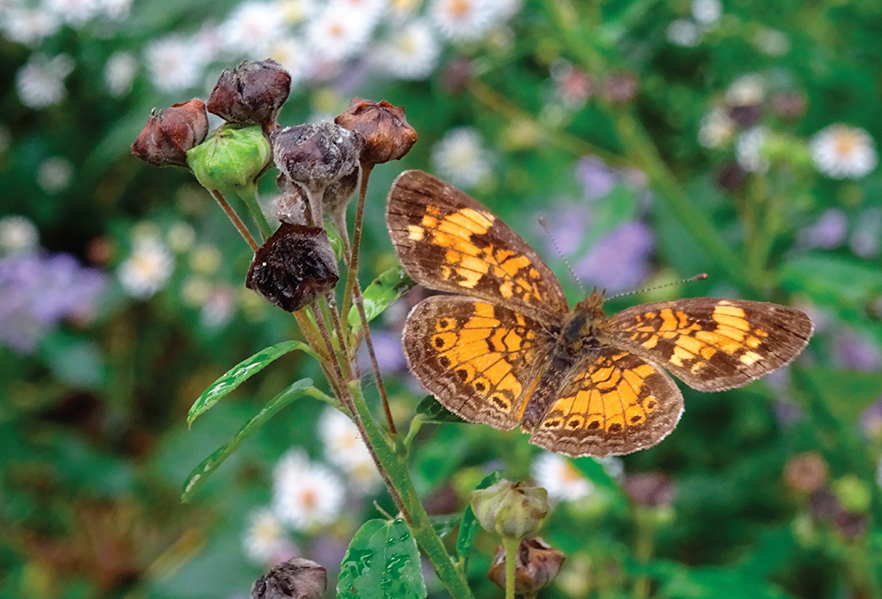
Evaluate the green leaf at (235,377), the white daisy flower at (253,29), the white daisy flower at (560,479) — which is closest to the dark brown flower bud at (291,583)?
the green leaf at (235,377)

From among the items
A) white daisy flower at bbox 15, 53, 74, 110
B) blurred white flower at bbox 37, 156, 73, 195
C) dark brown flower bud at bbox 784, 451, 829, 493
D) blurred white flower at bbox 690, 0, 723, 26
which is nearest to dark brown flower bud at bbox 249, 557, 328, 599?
dark brown flower bud at bbox 784, 451, 829, 493

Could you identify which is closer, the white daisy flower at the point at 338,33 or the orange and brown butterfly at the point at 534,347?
the orange and brown butterfly at the point at 534,347

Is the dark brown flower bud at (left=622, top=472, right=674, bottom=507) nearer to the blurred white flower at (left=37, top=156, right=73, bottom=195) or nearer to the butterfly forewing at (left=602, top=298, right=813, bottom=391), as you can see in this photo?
the butterfly forewing at (left=602, top=298, right=813, bottom=391)

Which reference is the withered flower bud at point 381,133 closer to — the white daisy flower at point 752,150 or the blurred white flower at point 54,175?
the white daisy flower at point 752,150

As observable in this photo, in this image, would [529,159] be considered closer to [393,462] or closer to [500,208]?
[500,208]

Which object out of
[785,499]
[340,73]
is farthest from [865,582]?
[340,73]

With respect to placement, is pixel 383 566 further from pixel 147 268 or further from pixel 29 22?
pixel 29 22

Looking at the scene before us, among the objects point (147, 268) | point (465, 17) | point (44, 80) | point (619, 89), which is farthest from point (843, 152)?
point (44, 80)
